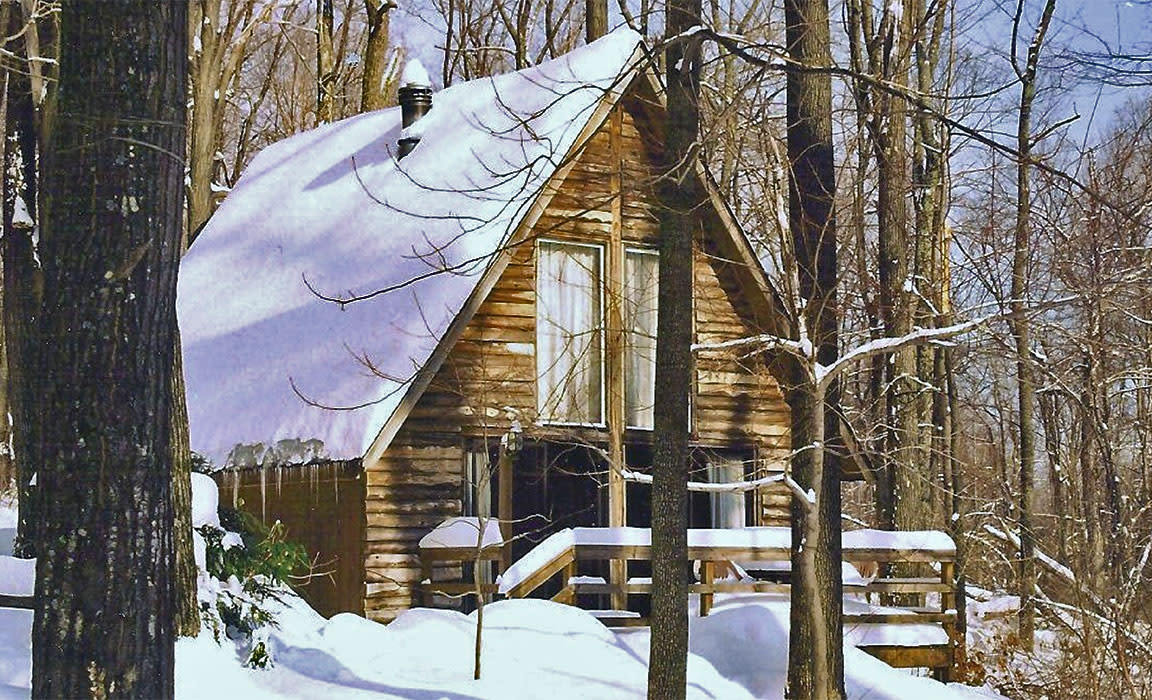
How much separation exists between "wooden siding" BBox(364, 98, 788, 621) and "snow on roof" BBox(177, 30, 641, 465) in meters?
0.73

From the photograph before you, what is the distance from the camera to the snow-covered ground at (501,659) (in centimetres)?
1160

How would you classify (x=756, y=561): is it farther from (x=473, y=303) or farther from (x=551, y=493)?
(x=551, y=493)

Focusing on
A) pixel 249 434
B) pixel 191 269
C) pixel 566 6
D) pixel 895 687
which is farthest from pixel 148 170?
pixel 566 6

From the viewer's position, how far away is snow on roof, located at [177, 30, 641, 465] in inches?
680

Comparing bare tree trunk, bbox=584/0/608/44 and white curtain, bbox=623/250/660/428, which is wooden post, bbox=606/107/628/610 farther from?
bare tree trunk, bbox=584/0/608/44

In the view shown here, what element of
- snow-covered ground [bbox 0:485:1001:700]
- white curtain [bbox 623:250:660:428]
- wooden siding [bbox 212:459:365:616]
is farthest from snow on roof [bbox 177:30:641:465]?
snow-covered ground [bbox 0:485:1001:700]

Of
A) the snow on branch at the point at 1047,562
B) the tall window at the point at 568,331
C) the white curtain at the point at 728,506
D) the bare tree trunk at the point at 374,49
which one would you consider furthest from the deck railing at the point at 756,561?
the bare tree trunk at the point at 374,49

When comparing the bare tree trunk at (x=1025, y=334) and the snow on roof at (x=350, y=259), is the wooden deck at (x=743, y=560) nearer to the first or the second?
the snow on roof at (x=350, y=259)

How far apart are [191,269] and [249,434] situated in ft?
20.4

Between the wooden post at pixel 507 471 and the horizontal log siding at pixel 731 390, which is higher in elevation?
the horizontal log siding at pixel 731 390

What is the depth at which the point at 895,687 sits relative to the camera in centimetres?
1477

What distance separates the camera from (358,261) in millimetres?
20016

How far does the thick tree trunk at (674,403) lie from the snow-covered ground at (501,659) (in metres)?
2.01

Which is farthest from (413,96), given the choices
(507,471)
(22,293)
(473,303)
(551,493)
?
(22,293)
